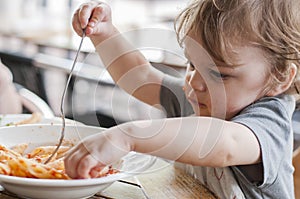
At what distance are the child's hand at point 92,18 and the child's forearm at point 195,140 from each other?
1.00ft

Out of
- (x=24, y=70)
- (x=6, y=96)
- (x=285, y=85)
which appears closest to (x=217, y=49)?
(x=285, y=85)

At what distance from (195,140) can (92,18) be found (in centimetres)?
38

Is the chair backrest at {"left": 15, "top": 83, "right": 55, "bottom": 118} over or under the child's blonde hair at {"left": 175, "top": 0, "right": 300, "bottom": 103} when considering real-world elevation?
under

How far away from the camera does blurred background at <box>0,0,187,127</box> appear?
A: 4.08 ft

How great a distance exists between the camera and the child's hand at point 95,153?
78cm

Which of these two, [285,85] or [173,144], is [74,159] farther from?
[285,85]

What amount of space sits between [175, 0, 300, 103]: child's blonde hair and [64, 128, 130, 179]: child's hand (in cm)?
32

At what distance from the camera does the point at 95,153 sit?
30.6 inches

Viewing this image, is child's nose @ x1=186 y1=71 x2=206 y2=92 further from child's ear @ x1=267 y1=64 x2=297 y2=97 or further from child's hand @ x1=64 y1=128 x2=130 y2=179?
child's hand @ x1=64 y1=128 x2=130 y2=179

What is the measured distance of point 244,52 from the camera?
39.8 inches

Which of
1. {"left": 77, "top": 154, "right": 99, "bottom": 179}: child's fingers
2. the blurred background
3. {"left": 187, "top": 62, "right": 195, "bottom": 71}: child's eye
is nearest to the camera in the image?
{"left": 77, "top": 154, "right": 99, "bottom": 179}: child's fingers

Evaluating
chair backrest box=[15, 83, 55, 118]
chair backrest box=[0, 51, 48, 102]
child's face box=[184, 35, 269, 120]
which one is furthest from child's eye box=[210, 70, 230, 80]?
chair backrest box=[0, 51, 48, 102]

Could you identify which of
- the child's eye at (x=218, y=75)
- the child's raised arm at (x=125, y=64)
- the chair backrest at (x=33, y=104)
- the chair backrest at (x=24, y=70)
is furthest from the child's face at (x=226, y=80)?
the chair backrest at (x=24, y=70)

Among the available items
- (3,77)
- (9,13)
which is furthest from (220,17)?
(9,13)
